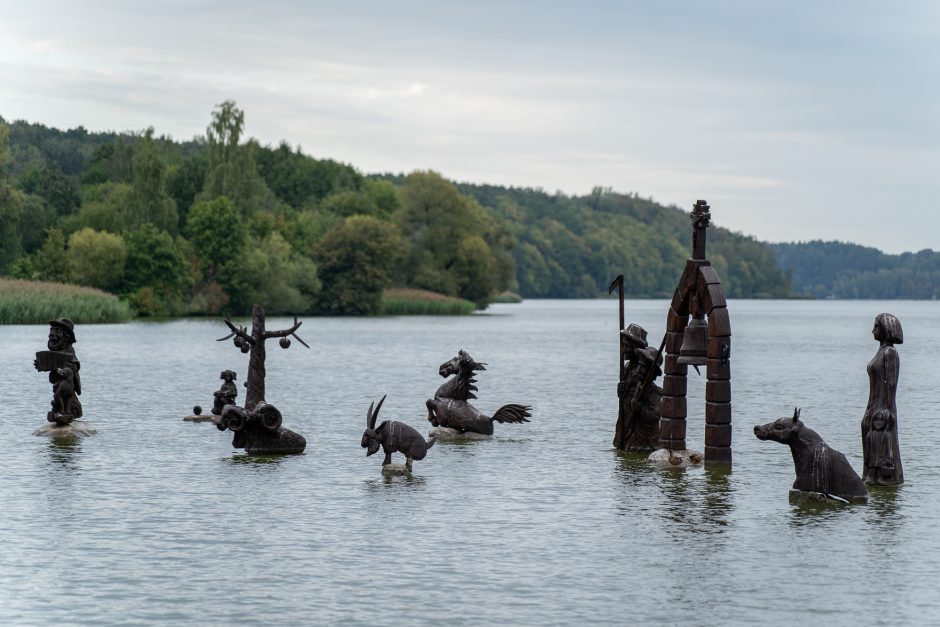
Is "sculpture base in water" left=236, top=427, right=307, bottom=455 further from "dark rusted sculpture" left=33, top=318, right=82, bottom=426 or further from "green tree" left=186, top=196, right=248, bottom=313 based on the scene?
"green tree" left=186, top=196, right=248, bottom=313

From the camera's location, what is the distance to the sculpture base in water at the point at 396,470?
2503cm

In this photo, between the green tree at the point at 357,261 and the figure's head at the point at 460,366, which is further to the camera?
the green tree at the point at 357,261

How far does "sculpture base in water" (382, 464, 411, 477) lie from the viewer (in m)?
25.0

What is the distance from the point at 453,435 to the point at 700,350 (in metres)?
8.27

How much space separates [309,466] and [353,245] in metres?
104

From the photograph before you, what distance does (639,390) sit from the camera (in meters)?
27.4

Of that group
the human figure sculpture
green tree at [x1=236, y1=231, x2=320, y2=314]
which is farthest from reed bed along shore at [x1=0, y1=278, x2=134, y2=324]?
the human figure sculpture

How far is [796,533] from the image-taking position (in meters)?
19.4

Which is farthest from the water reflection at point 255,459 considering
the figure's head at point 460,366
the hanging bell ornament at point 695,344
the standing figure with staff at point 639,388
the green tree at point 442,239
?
the green tree at point 442,239

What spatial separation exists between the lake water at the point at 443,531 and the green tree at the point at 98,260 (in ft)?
243

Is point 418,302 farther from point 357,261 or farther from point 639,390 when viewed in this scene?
point 639,390

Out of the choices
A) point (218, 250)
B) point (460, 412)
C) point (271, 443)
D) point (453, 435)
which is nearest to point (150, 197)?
point (218, 250)

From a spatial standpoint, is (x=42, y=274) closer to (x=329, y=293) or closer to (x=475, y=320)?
(x=329, y=293)

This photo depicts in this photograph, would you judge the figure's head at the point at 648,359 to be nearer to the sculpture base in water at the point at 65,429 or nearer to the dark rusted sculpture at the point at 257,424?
the dark rusted sculpture at the point at 257,424
